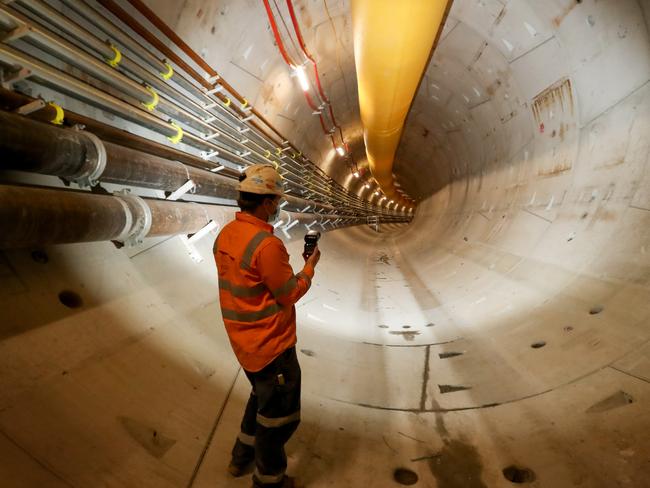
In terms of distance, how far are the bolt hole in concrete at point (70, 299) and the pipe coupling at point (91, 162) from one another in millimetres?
568

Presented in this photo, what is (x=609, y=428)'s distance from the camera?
5.47 feet

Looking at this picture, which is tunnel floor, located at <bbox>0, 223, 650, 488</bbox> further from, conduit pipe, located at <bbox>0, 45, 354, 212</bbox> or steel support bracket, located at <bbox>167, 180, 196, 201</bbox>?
conduit pipe, located at <bbox>0, 45, 354, 212</bbox>

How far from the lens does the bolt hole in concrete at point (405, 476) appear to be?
1660 millimetres

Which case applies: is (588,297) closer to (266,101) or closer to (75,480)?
(75,480)

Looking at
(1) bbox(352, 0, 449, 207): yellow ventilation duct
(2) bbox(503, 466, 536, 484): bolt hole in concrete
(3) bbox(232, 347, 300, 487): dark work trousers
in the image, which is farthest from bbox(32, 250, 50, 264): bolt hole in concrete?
(1) bbox(352, 0, 449, 207): yellow ventilation duct

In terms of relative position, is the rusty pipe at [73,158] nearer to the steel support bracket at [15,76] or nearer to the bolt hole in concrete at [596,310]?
the steel support bracket at [15,76]

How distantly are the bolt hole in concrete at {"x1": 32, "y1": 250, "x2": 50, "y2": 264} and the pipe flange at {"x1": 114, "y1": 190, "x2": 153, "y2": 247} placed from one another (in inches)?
12.9

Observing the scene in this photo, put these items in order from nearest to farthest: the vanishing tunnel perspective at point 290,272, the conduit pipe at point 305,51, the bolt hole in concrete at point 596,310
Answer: the vanishing tunnel perspective at point 290,272, the bolt hole in concrete at point 596,310, the conduit pipe at point 305,51

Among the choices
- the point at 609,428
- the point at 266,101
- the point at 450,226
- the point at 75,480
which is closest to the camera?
the point at 75,480

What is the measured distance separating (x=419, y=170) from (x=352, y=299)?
7.18 m

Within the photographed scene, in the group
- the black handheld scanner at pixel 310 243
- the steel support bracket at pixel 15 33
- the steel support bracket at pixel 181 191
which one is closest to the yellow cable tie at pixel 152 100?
the steel support bracket at pixel 181 191

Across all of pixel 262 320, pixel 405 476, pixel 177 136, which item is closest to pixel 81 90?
pixel 177 136

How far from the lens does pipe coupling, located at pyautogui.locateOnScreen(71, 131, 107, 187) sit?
176 centimetres

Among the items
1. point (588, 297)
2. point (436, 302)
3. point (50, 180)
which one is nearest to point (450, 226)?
point (436, 302)
